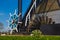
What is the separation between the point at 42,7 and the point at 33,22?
2657mm

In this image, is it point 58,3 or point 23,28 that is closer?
point 58,3

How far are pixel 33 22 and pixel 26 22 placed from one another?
2992 millimetres

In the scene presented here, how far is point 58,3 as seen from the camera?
37531mm

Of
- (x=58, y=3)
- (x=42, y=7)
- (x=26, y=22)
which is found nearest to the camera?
(x=58, y=3)

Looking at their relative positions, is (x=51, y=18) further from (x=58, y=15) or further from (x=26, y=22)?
(x=26, y=22)

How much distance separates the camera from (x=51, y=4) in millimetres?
39000

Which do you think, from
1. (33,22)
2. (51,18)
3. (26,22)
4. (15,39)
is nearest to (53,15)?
(51,18)

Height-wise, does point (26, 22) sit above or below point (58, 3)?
below

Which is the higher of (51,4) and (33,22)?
(51,4)

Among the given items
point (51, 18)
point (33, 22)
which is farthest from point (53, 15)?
point (33, 22)

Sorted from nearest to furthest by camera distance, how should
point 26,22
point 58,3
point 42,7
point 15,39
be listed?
point 15,39, point 58,3, point 42,7, point 26,22

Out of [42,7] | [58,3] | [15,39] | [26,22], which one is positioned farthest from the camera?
[26,22]

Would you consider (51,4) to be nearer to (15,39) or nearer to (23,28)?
(23,28)

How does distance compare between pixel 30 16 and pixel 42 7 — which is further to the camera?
pixel 30 16
